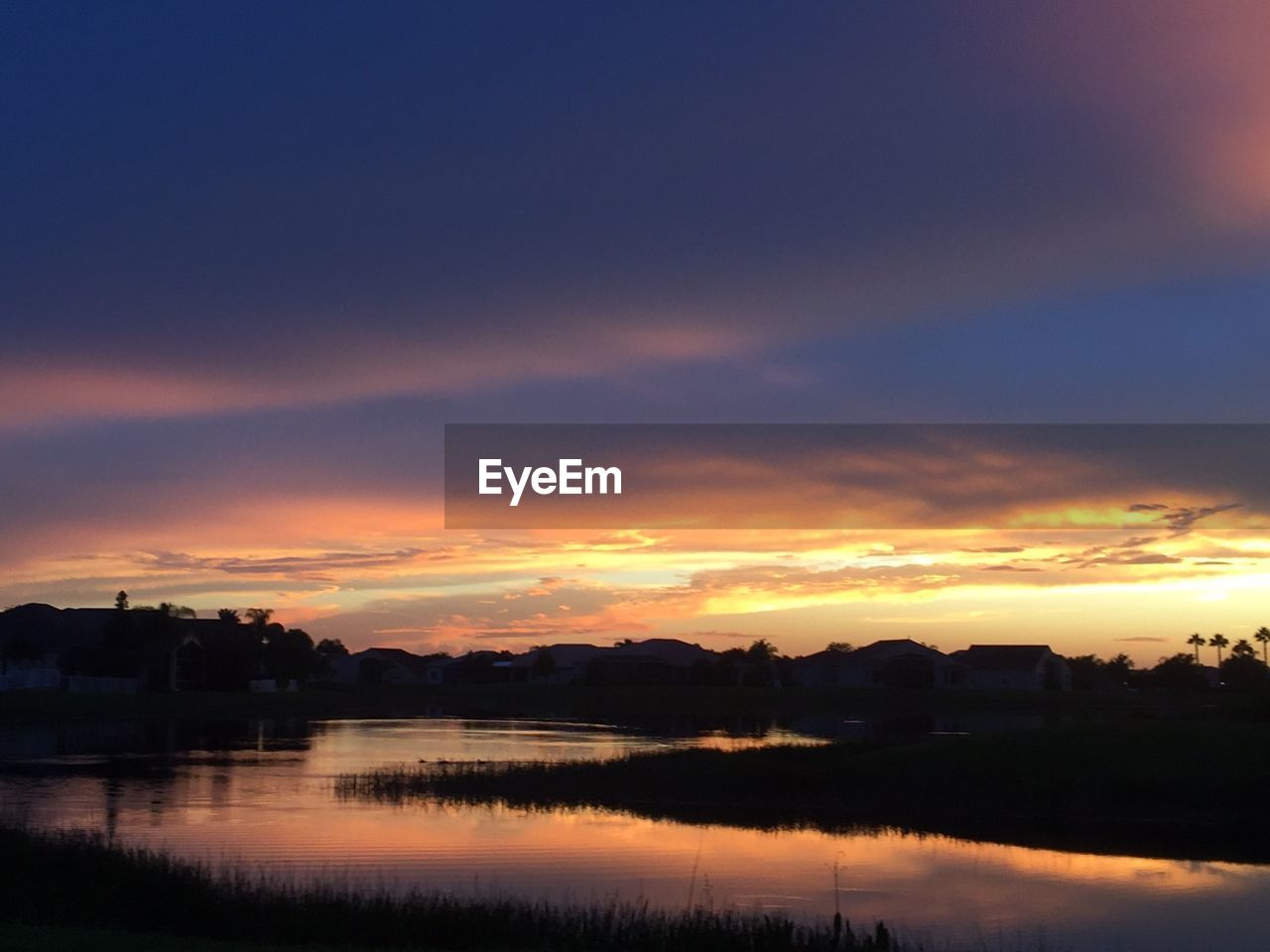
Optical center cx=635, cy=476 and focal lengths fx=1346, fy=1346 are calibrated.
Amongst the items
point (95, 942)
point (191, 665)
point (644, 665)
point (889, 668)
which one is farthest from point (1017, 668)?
point (95, 942)

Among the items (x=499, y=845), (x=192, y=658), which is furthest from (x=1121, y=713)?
(x=192, y=658)

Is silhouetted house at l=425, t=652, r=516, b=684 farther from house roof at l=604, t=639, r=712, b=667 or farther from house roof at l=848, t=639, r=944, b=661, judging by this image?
house roof at l=848, t=639, r=944, b=661

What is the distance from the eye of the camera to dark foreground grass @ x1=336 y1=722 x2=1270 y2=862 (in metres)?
43.7

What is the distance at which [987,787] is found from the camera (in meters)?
48.2

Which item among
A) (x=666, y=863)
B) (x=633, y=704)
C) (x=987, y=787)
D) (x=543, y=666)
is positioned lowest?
(x=666, y=863)

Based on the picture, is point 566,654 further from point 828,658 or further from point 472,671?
point 828,658

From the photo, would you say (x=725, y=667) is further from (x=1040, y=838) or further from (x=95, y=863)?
(x=95, y=863)

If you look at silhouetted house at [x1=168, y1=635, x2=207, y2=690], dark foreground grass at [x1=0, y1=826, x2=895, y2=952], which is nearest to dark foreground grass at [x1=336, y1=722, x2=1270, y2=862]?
dark foreground grass at [x1=0, y1=826, x2=895, y2=952]

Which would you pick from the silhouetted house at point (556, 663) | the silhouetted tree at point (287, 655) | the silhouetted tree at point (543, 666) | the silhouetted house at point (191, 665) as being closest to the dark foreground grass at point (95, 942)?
the silhouetted house at point (191, 665)

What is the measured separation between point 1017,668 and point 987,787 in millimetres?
108408

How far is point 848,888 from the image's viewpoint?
33469 mm

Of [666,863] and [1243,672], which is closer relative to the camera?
[666,863]

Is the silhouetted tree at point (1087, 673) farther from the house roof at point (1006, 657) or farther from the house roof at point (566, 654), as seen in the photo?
the house roof at point (566, 654)

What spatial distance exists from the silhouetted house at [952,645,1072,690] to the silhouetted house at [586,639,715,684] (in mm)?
31308
